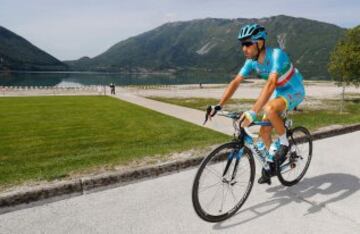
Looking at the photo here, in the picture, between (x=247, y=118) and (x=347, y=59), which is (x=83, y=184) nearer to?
(x=247, y=118)

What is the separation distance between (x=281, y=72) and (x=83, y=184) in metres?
3.25

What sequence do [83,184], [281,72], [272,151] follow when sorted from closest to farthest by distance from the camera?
1. [281,72]
2. [272,151]
3. [83,184]

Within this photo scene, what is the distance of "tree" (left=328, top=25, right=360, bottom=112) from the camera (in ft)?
74.3

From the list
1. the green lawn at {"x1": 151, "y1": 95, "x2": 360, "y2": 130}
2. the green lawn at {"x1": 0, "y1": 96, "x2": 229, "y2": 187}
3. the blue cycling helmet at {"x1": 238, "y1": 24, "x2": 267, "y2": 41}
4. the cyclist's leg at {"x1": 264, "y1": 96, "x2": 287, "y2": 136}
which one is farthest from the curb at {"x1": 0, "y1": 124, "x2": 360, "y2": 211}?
the green lawn at {"x1": 151, "y1": 95, "x2": 360, "y2": 130}

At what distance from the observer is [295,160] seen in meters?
5.23

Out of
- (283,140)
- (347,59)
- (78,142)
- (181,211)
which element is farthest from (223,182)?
(347,59)

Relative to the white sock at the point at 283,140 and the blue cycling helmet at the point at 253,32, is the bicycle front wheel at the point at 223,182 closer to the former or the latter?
the white sock at the point at 283,140

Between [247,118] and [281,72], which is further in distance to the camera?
[281,72]

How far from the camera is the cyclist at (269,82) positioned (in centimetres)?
408

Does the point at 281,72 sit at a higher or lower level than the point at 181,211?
higher

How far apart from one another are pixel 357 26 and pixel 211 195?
25.4 metres

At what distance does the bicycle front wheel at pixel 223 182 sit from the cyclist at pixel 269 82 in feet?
1.14

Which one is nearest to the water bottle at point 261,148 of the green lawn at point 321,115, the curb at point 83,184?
the curb at point 83,184

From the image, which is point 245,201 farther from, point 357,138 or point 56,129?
point 56,129
